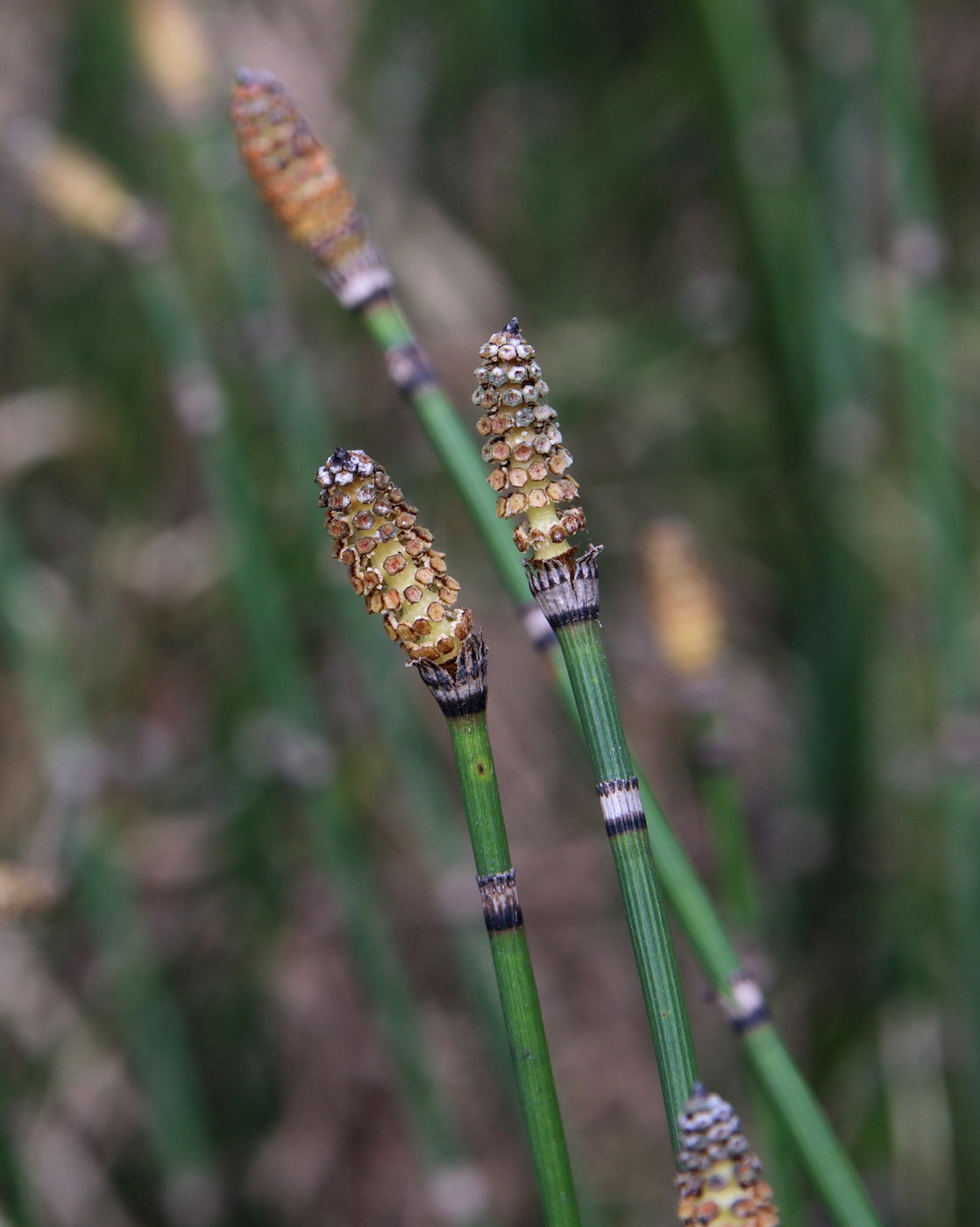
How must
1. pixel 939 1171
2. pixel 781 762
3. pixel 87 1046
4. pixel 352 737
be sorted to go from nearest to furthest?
pixel 939 1171
pixel 87 1046
pixel 352 737
pixel 781 762

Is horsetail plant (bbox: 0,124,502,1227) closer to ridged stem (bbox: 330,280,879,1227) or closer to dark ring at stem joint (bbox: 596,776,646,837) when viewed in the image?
ridged stem (bbox: 330,280,879,1227)

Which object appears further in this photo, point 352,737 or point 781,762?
point 781,762

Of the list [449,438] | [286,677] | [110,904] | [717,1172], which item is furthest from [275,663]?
[717,1172]

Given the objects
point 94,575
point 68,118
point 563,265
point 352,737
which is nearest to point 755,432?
point 563,265

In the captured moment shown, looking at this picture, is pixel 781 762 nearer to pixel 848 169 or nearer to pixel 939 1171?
pixel 939 1171

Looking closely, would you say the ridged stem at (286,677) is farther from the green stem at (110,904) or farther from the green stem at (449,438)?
the green stem at (449,438)
